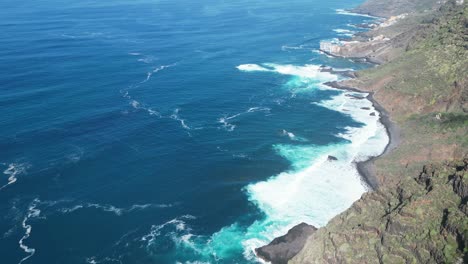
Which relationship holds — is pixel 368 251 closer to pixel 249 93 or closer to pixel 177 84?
pixel 249 93

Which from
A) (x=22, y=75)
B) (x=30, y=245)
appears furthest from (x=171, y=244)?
(x=22, y=75)

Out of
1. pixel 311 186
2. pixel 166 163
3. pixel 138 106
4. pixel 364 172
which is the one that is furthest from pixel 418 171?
pixel 138 106

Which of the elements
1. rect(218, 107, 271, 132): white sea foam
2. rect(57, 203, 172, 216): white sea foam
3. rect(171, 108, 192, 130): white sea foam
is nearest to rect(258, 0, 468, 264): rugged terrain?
rect(57, 203, 172, 216): white sea foam

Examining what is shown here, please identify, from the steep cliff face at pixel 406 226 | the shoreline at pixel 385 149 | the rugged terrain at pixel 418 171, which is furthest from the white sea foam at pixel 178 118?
the steep cliff face at pixel 406 226

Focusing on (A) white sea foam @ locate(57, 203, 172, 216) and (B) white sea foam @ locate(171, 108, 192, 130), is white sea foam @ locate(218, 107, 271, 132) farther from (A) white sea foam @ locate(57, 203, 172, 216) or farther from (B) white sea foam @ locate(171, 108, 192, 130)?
(A) white sea foam @ locate(57, 203, 172, 216)

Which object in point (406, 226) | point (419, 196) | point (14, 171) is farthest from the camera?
point (14, 171)

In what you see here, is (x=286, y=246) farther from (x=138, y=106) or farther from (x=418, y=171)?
(x=138, y=106)
